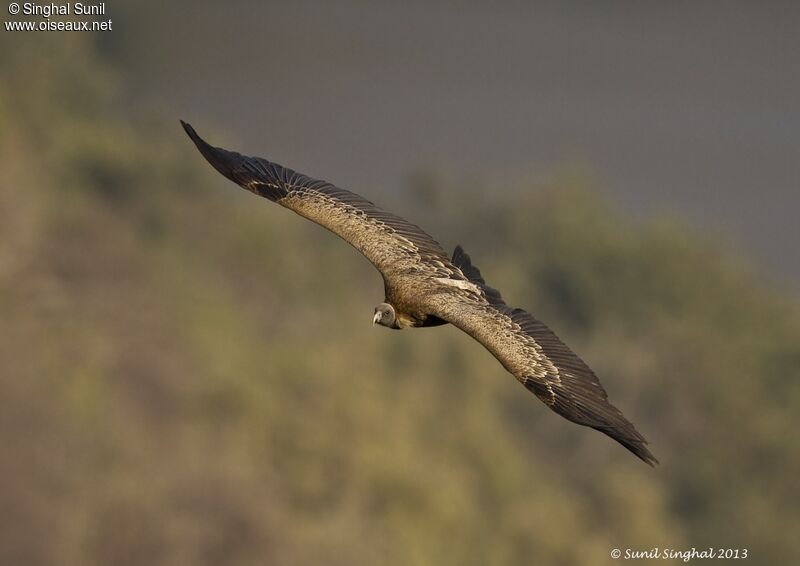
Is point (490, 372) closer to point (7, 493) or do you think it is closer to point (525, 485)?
point (525, 485)

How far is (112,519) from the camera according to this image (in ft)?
135

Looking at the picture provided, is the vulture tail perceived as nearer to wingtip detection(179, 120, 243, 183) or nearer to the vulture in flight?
the vulture in flight

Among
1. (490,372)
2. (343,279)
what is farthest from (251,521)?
(343,279)

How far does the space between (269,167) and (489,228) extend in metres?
59.8

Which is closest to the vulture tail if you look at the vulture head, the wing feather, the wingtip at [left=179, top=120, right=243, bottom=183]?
the wing feather

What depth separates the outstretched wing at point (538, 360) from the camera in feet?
48.2

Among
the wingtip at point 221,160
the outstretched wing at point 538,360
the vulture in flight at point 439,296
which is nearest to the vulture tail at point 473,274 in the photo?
the vulture in flight at point 439,296

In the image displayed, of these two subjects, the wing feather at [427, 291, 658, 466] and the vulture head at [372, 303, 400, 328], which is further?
the vulture head at [372, 303, 400, 328]

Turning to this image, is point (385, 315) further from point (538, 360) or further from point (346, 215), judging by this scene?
point (538, 360)

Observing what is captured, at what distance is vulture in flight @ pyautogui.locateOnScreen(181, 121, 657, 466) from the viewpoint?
14883mm

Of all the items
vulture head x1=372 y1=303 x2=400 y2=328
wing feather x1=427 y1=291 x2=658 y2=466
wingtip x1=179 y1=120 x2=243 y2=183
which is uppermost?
wingtip x1=179 y1=120 x2=243 y2=183

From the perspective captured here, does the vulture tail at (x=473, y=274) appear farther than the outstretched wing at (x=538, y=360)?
Yes

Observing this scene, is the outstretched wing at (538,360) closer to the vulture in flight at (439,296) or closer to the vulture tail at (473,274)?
the vulture in flight at (439,296)

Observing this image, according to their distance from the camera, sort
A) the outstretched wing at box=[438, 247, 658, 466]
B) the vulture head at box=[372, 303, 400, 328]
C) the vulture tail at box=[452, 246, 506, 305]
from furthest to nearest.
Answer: the vulture head at box=[372, 303, 400, 328] < the vulture tail at box=[452, 246, 506, 305] < the outstretched wing at box=[438, 247, 658, 466]
